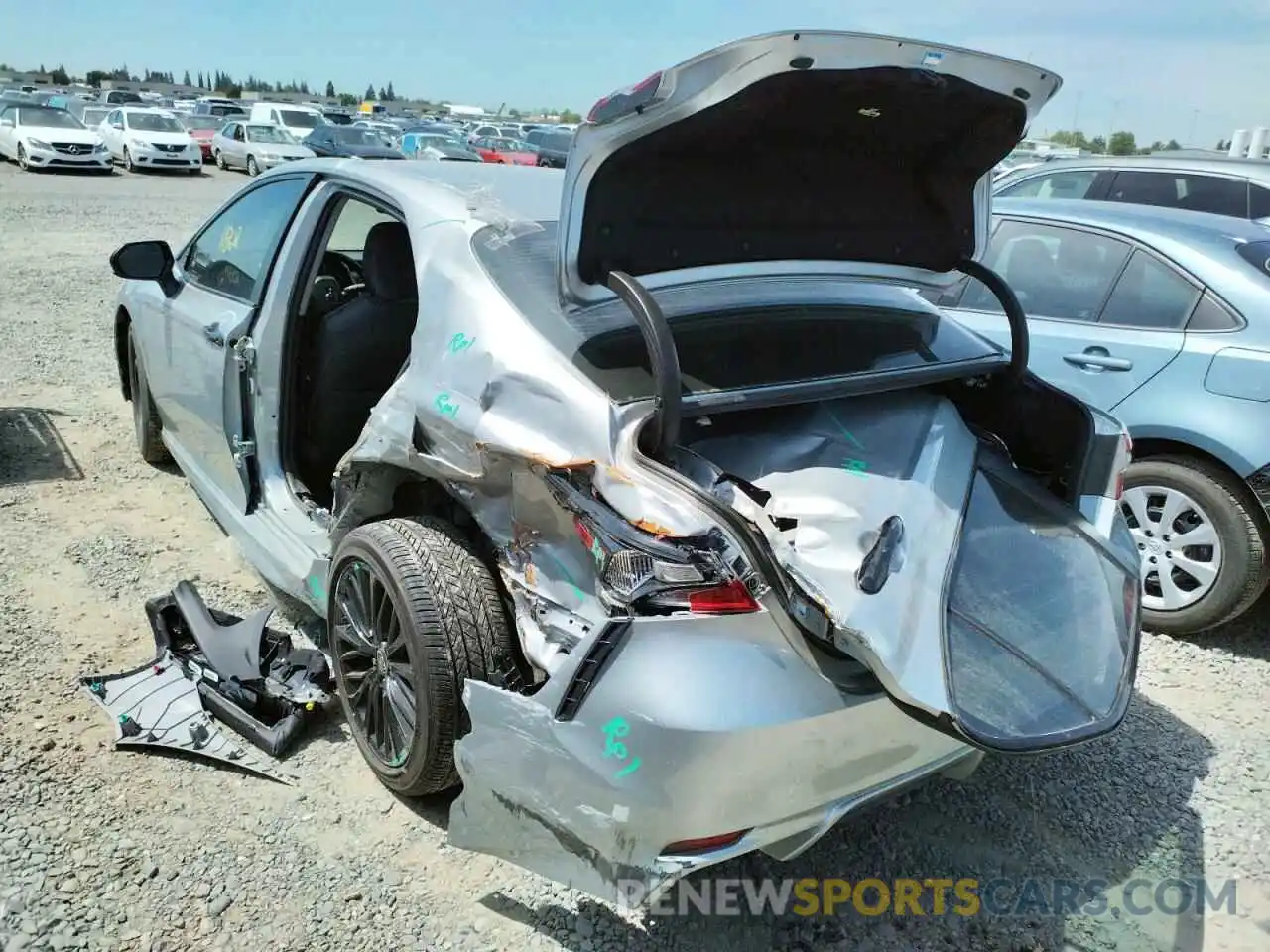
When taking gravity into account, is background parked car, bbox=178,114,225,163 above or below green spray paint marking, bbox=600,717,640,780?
below

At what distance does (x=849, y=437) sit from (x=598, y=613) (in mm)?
871

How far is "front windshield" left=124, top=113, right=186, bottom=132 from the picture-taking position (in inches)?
1005

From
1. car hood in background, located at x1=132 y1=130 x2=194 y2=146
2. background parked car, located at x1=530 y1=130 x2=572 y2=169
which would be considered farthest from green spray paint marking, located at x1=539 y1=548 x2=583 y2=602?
car hood in background, located at x1=132 y1=130 x2=194 y2=146

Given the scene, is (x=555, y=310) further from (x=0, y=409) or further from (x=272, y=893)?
(x=0, y=409)

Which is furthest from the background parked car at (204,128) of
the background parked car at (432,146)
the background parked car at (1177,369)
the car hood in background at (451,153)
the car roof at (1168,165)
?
the background parked car at (1177,369)

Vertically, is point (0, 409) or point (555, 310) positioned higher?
point (555, 310)

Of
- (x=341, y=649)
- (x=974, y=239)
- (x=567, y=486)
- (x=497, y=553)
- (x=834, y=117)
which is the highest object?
(x=834, y=117)

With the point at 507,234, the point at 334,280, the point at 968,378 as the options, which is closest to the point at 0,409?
the point at 334,280

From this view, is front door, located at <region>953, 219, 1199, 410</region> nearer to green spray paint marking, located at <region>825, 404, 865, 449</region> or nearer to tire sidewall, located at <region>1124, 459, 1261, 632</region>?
tire sidewall, located at <region>1124, 459, 1261, 632</region>

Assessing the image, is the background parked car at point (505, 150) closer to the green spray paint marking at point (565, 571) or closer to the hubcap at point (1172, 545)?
the hubcap at point (1172, 545)

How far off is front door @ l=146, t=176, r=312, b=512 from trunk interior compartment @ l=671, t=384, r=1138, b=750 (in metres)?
1.97

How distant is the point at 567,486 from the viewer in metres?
2.15

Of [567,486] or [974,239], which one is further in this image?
[974,239]

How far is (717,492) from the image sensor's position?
2.18 m
